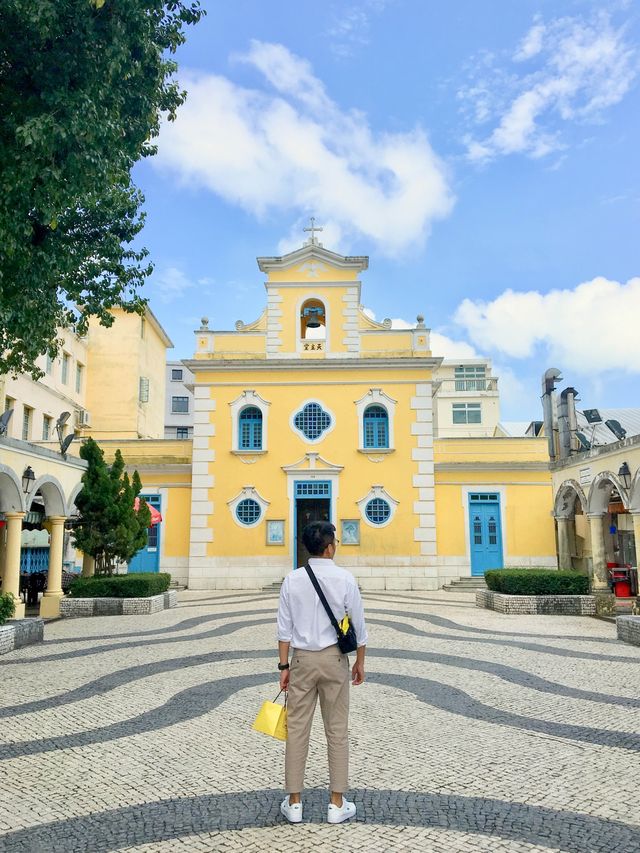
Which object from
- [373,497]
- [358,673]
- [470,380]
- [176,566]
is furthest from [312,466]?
[470,380]

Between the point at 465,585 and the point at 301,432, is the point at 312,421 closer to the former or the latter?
the point at 301,432

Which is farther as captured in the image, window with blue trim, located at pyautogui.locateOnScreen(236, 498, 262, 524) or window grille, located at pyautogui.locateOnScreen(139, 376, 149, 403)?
window grille, located at pyautogui.locateOnScreen(139, 376, 149, 403)

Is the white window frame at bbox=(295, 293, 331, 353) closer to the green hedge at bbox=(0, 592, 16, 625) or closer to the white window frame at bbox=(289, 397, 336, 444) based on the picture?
the white window frame at bbox=(289, 397, 336, 444)

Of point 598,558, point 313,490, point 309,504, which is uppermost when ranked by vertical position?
point 313,490

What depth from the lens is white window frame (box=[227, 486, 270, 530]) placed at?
70.4 feet

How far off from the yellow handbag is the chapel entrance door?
17282 mm

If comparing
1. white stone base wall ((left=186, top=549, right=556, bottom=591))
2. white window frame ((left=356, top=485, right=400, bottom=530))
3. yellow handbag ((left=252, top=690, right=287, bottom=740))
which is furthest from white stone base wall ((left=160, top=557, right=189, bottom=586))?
yellow handbag ((left=252, top=690, right=287, bottom=740))

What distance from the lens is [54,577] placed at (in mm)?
15344

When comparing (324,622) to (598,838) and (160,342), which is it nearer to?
(598,838)

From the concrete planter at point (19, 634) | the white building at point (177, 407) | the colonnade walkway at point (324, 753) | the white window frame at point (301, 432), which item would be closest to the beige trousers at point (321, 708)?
the colonnade walkway at point (324, 753)

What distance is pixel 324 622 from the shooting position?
4191mm

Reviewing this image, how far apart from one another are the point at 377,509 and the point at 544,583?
7.24 metres

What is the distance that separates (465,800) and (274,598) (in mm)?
14669

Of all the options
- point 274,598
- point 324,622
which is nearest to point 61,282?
point 324,622
